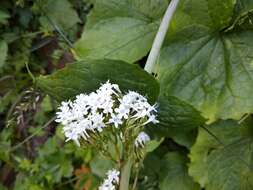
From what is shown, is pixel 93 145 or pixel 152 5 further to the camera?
pixel 152 5

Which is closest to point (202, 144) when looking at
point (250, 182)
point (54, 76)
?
point (250, 182)

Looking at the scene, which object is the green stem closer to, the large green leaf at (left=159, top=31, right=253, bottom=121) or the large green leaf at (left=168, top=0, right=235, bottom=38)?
the large green leaf at (left=159, top=31, right=253, bottom=121)

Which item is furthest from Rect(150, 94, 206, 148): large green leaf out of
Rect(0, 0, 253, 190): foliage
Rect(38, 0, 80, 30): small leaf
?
Rect(38, 0, 80, 30): small leaf

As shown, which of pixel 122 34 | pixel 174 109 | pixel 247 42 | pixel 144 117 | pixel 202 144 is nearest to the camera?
pixel 144 117

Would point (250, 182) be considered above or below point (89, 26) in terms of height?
below

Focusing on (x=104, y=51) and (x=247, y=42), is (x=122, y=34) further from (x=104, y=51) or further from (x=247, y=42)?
(x=247, y=42)

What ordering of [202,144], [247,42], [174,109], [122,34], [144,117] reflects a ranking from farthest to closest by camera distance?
1. [202,144]
2. [122,34]
3. [247,42]
4. [174,109]
5. [144,117]

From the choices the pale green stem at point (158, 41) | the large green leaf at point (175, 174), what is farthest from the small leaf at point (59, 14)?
the pale green stem at point (158, 41)
